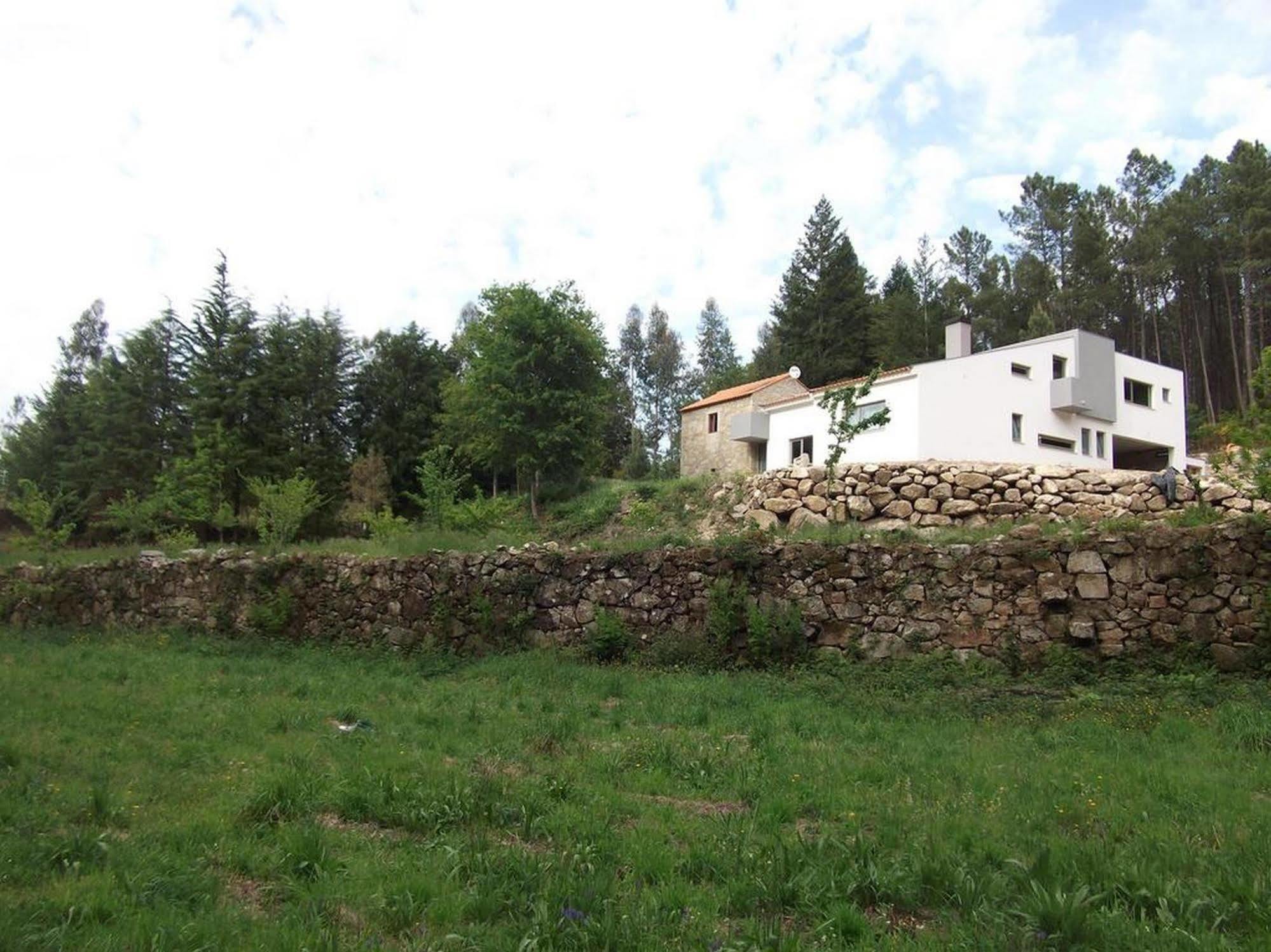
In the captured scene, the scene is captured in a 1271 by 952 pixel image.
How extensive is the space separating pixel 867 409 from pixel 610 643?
16084mm

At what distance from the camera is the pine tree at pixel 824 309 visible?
4791cm

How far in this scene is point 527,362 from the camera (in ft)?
119

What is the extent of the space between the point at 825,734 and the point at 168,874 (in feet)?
17.8

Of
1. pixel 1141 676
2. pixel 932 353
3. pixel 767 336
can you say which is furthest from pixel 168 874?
pixel 767 336

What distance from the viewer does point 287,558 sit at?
1585 centimetres

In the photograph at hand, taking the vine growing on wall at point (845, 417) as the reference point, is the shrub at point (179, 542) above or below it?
below

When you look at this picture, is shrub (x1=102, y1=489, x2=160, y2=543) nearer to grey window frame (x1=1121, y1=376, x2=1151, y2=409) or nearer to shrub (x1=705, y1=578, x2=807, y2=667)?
shrub (x1=705, y1=578, x2=807, y2=667)

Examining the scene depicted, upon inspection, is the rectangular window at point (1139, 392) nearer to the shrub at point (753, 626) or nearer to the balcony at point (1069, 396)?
the balcony at point (1069, 396)

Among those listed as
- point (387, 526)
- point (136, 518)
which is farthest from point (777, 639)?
point (136, 518)

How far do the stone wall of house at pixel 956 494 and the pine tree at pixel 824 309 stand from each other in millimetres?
27939

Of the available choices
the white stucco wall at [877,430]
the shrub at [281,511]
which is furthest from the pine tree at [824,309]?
the shrub at [281,511]

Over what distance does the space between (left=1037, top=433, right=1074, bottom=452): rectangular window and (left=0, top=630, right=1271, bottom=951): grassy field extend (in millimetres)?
20278

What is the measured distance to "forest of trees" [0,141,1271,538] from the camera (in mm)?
36438

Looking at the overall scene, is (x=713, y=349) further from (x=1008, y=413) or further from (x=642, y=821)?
(x=642, y=821)
